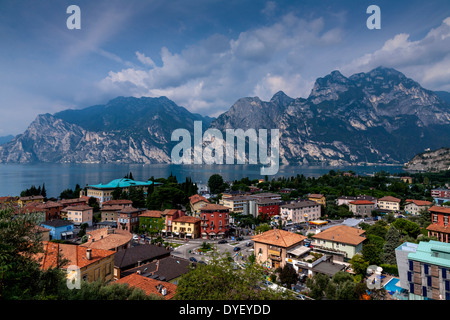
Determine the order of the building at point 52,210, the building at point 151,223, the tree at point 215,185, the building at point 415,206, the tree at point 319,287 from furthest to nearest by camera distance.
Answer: the tree at point 215,185 → the building at point 415,206 → the building at point 52,210 → the building at point 151,223 → the tree at point 319,287

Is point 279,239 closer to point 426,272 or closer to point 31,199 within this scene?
point 426,272

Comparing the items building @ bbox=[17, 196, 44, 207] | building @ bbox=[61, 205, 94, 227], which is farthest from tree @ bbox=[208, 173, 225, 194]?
building @ bbox=[17, 196, 44, 207]

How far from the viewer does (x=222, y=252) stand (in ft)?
108

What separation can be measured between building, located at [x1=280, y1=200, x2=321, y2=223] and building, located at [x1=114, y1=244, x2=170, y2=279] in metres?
32.1

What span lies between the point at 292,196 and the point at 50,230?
195 feet

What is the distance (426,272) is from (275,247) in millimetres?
12907

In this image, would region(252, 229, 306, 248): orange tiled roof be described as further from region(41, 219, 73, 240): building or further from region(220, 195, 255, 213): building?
region(41, 219, 73, 240): building

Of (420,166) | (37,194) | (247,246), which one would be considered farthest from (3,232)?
(420,166)

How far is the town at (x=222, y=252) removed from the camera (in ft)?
28.6

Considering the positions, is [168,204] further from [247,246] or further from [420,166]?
[420,166]

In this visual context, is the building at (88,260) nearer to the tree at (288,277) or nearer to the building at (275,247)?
the tree at (288,277)

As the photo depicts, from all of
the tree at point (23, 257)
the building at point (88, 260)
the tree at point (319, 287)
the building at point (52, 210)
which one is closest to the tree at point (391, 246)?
the tree at point (319, 287)

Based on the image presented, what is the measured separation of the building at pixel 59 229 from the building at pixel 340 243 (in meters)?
36.6
